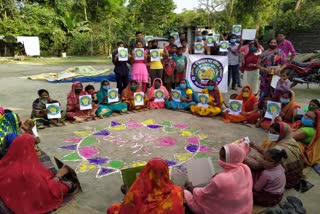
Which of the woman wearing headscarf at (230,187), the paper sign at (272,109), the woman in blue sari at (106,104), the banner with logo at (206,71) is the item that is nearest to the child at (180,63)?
the banner with logo at (206,71)

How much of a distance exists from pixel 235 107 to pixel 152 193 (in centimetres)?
454

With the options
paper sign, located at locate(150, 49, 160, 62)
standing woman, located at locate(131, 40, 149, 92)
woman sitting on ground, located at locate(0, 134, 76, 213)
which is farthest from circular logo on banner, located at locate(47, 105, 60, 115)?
woman sitting on ground, located at locate(0, 134, 76, 213)

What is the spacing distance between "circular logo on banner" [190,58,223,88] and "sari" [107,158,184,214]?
6.22 m

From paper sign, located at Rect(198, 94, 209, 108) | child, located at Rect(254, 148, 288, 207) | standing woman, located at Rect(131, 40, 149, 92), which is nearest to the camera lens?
child, located at Rect(254, 148, 288, 207)

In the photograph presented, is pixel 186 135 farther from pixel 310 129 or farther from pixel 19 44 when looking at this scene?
pixel 19 44

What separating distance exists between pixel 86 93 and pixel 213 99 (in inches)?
112

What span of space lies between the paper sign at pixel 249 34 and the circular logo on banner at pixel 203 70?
144 cm

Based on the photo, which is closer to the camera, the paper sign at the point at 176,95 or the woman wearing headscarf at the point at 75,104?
the woman wearing headscarf at the point at 75,104

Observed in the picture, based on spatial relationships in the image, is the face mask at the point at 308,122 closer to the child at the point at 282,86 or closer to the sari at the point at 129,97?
the child at the point at 282,86

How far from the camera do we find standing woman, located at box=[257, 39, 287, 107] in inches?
263

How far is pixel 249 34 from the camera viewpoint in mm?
8969

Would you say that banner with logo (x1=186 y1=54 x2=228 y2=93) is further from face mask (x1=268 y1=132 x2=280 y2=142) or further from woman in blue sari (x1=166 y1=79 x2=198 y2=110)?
face mask (x1=268 y1=132 x2=280 y2=142)

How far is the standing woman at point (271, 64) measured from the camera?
6.67m

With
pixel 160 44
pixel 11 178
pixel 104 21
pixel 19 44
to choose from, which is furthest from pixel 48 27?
pixel 11 178
